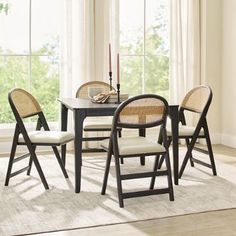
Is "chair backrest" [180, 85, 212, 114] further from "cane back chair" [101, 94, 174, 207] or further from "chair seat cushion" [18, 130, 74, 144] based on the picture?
"chair seat cushion" [18, 130, 74, 144]

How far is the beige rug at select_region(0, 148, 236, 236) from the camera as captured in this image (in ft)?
10.9

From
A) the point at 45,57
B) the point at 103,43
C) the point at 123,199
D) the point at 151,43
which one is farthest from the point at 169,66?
the point at 123,199

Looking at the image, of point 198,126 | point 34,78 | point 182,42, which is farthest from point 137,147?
point 182,42

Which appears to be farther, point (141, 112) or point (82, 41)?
point (82, 41)

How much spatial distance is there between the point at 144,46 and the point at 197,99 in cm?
211

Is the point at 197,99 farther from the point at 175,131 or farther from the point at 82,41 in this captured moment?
the point at 82,41

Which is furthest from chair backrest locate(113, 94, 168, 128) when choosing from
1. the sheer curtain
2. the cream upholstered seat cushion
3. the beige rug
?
the sheer curtain

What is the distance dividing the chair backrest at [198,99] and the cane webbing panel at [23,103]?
61.0 inches

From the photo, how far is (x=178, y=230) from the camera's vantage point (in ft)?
10.4

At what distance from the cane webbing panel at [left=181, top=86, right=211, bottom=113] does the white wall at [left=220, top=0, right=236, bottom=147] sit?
5.91 ft

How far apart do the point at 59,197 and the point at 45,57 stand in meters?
2.89

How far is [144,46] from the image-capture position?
6.71 m

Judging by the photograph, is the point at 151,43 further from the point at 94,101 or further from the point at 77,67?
the point at 94,101

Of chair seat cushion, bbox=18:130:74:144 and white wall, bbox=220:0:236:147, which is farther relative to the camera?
white wall, bbox=220:0:236:147
